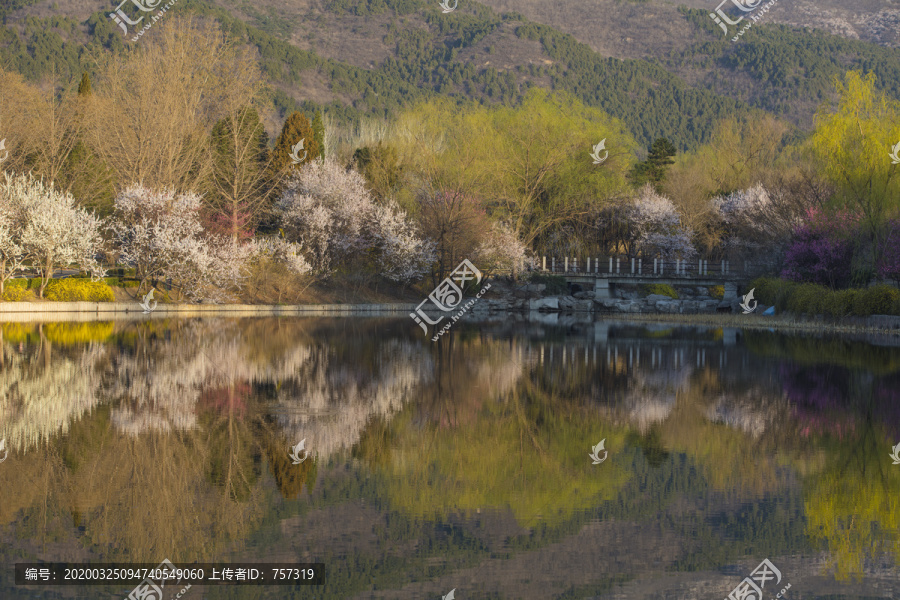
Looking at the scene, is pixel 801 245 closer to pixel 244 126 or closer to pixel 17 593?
pixel 244 126

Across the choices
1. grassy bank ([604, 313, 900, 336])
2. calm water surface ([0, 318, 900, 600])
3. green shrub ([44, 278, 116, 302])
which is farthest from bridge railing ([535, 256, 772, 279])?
calm water surface ([0, 318, 900, 600])

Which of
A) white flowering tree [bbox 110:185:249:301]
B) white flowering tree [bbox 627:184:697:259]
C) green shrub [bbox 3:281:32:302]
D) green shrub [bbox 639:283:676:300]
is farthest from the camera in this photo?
green shrub [bbox 639:283:676:300]

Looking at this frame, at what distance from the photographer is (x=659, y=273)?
60750 mm

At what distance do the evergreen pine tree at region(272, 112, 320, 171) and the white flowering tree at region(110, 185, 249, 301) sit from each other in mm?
11826

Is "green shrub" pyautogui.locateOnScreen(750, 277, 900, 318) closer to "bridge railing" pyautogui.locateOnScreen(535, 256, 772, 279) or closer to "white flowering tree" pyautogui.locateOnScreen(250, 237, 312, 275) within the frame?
"bridge railing" pyautogui.locateOnScreen(535, 256, 772, 279)

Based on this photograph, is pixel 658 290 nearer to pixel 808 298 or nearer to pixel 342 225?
pixel 808 298

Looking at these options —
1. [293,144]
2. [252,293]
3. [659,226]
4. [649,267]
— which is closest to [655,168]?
[659,226]

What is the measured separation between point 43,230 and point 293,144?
20934 mm

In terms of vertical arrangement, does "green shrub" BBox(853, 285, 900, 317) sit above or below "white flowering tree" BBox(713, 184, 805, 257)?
below

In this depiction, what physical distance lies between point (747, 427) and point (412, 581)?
859 cm

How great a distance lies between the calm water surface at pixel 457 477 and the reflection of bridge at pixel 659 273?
36697 millimetres

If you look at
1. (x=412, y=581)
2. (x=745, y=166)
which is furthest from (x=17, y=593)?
(x=745, y=166)

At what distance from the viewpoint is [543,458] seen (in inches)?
488

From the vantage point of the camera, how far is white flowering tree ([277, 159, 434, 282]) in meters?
53.3
